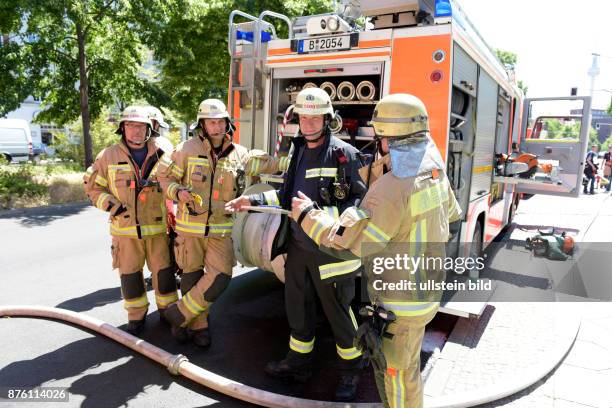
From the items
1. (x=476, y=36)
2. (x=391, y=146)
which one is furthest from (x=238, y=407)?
(x=476, y=36)

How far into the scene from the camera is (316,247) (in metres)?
2.93

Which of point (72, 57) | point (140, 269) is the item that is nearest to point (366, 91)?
point (140, 269)

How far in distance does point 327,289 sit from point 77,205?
29.4 ft

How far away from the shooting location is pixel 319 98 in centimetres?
285

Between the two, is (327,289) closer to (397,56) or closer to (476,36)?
(397,56)

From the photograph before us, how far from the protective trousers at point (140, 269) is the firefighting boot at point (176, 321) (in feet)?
0.78

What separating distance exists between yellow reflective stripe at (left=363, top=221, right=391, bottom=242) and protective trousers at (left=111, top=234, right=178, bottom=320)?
228cm

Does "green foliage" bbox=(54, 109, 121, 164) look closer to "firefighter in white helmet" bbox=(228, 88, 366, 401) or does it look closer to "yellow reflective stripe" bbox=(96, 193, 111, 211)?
"yellow reflective stripe" bbox=(96, 193, 111, 211)

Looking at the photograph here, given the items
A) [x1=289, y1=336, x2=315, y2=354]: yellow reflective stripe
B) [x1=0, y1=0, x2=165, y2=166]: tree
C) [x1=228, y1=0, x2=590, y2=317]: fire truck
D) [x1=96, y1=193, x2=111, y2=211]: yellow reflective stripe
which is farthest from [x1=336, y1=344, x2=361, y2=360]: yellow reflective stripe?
→ [x1=0, y1=0, x2=165, y2=166]: tree

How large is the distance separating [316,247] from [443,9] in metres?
2.13

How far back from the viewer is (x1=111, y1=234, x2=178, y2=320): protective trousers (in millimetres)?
3619

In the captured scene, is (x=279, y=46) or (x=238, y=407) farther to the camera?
(x=279, y=46)

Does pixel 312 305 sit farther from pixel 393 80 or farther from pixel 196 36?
pixel 196 36

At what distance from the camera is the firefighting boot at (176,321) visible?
3.54 m
